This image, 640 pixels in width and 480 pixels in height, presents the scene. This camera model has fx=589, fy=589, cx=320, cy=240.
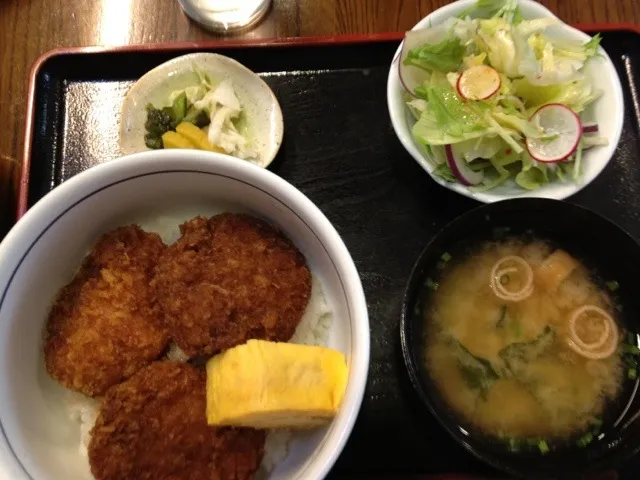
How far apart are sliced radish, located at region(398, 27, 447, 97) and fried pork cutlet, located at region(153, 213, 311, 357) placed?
0.67 metres

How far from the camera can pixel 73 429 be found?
1388 mm

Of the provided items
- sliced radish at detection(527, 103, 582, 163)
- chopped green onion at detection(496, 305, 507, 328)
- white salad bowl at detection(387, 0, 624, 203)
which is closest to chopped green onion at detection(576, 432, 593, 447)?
chopped green onion at detection(496, 305, 507, 328)

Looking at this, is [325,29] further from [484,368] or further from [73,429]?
[73,429]

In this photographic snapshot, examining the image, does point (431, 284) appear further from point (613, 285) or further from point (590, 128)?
point (590, 128)

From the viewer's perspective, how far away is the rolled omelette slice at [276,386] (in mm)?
1203

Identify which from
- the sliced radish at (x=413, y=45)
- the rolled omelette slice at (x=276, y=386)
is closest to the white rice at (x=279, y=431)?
the rolled omelette slice at (x=276, y=386)

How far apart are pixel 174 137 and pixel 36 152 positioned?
16.8 inches

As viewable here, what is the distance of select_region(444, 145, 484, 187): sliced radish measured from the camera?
171cm

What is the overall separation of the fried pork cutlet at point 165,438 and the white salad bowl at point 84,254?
4.0 inches

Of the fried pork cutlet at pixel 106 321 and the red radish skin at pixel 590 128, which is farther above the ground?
the red radish skin at pixel 590 128

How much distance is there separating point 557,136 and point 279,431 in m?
1.15

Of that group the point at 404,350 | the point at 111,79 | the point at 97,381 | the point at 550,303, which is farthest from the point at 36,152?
the point at 550,303

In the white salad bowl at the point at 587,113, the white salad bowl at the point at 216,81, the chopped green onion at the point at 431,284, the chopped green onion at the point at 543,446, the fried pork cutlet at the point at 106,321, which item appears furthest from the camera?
the white salad bowl at the point at 216,81

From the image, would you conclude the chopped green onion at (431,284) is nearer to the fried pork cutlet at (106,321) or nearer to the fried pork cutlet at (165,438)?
the fried pork cutlet at (165,438)
